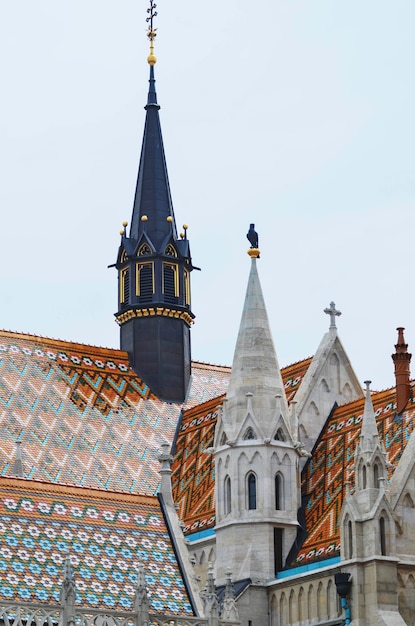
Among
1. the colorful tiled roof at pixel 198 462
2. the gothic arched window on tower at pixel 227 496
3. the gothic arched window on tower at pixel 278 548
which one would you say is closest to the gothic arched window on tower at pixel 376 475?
the gothic arched window on tower at pixel 278 548

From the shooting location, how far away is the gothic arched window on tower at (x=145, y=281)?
186ft

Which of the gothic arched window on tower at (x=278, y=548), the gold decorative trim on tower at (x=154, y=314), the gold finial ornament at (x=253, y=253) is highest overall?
the gold decorative trim on tower at (x=154, y=314)

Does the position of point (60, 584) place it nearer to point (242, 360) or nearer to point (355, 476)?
point (355, 476)

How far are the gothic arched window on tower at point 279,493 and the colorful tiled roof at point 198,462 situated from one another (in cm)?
220

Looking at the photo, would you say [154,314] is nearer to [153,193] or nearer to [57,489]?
[153,193]

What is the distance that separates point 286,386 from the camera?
5044 centimetres

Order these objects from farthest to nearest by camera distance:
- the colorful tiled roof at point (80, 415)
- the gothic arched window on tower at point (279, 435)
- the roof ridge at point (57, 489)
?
the colorful tiled roof at point (80, 415) → the gothic arched window on tower at point (279, 435) → the roof ridge at point (57, 489)

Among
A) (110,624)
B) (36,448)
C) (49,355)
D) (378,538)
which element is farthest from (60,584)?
(49,355)

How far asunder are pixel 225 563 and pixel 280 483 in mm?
2495

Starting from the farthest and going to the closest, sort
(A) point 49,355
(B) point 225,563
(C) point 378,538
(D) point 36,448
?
(A) point 49,355
(D) point 36,448
(B) point 225,563
(C) point 378,538

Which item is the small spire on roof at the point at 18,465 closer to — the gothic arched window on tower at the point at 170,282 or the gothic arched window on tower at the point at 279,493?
the gothic arched window on tower at the point at 279,493

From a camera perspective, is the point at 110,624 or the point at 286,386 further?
the point at 286,386

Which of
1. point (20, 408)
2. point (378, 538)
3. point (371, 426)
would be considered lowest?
point (378, 538)

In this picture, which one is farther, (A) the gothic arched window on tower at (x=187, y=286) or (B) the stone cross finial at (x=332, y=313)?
(A) the gothic arched window on tower at (x=187, y=286)
